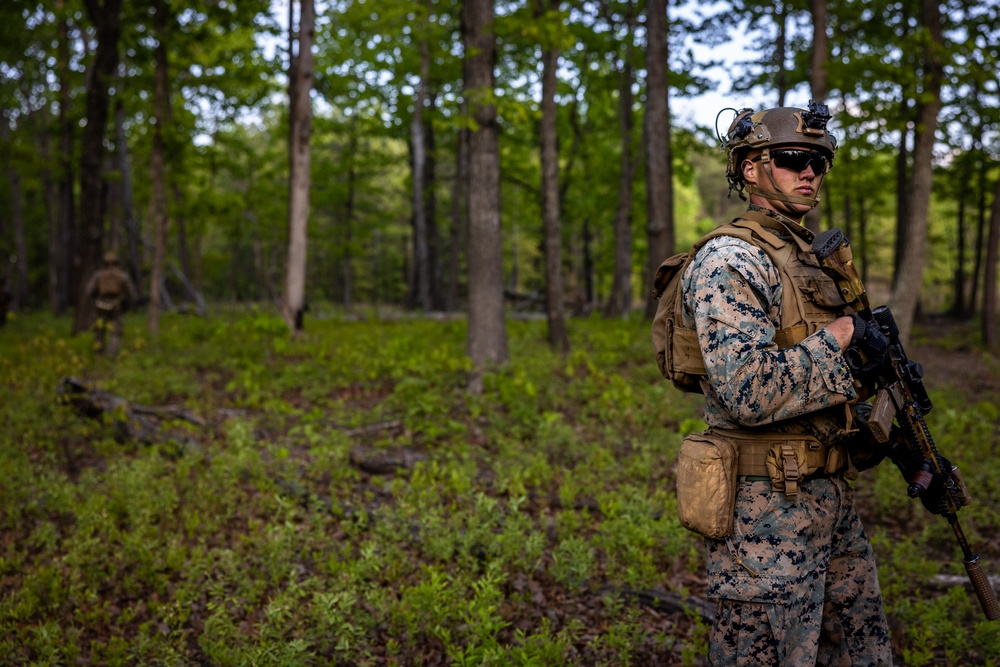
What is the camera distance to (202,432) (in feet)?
25.9

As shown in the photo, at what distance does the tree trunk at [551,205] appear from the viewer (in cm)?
1218

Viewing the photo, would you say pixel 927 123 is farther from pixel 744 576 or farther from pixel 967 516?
pixel 744 576

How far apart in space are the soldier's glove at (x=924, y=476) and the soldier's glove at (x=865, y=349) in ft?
1.36

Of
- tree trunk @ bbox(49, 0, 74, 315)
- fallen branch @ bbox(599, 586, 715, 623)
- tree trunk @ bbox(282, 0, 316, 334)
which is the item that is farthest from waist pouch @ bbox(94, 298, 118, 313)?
tree trunk @ bbox(49, 0, 74, 315)

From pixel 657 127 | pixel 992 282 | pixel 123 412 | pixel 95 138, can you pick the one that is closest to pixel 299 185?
pixel 95 138

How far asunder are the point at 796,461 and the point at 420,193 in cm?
1933

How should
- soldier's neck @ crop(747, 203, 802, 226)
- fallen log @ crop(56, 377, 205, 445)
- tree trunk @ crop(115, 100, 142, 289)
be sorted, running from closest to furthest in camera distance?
soldier's neck @ crop(747, 203, 802, 226) → fallen log @ crop(56, 377, 205, 445) → tree trunk @ crop(115, 100, 142, 289)

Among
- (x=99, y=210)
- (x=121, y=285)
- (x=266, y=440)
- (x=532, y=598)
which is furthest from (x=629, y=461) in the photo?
(x=99, y=210)

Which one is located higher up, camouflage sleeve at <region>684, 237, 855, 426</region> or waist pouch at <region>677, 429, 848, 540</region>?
camouflage sleeve at <region>684, 237, 855, 426</region>

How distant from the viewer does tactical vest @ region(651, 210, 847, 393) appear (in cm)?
246

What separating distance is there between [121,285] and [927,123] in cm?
1415

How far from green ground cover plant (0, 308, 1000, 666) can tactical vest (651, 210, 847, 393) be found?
1988mm

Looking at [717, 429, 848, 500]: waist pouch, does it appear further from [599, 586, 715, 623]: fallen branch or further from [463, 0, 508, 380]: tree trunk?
[463, 0, 508, 380]: tree trunk

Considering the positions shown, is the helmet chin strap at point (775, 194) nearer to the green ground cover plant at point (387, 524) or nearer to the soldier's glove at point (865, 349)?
the soldier's glove at point (865, 349)
